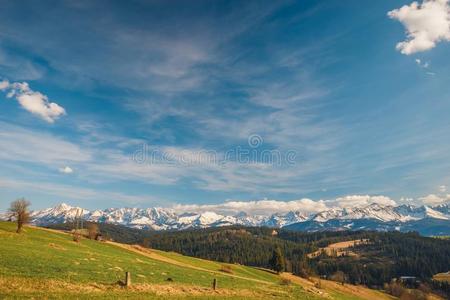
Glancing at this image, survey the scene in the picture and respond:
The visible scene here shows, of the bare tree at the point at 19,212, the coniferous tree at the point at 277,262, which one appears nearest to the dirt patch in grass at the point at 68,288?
the bare tree at the point at 19,212

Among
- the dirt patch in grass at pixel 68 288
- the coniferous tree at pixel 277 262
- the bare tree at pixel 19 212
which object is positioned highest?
the bare tree at pixel 19 212

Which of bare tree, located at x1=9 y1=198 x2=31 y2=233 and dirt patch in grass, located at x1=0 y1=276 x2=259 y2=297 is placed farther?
bare tree, located at x1=9 y1=198 x2=31 y2=233

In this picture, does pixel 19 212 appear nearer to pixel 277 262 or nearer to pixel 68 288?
pixel 68 288

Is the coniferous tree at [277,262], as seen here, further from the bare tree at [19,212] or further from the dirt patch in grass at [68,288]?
the dirt patch in grass at [68,288]

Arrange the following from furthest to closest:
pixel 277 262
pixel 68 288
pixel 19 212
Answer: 1. pixel 277 262
2. pixel 19 212
3. pixel 68 288

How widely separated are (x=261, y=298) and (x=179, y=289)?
33.1ft

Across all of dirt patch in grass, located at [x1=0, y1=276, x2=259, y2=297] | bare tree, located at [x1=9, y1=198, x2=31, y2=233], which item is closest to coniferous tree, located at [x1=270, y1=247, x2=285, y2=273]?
bare tree, located at [x1=9, y1=198, x2=31, y2=233]

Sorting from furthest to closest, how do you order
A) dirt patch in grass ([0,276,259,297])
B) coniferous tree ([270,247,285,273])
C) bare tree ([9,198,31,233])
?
coniferous tree ([270,247,285,273])
bare tree ([9,198,31,233])
dirt patch in grass ([0,276,259,297])

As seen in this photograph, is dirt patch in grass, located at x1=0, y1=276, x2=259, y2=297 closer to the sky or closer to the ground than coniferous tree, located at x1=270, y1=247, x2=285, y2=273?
closer to the sky

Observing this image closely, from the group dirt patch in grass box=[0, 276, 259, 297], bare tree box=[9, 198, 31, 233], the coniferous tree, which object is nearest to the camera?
dirt patch in grass box=[0, 276, 259, 297]

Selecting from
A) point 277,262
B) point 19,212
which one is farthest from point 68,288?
point 277,262

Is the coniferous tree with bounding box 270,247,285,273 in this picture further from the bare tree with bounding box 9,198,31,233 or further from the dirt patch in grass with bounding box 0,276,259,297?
the dirt patch in grass with bounding box 0,276,259,297

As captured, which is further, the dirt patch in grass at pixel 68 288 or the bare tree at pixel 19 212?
the bare tree at pixel 19 212

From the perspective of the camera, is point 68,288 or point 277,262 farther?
point 277,262
